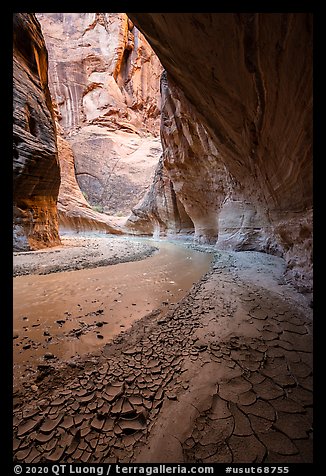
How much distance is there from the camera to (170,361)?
5.41 feet

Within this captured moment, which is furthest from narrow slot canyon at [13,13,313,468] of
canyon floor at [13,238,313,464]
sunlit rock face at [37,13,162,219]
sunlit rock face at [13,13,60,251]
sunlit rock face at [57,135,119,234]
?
sunlit rock face at [37,13,162,219]

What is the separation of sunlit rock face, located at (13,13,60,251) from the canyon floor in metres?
7.52

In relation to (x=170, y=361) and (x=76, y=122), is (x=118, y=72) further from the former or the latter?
(x=170, y=361)

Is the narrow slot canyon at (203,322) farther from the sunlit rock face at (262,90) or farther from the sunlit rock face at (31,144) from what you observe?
the sunlit rock face at (31,144)

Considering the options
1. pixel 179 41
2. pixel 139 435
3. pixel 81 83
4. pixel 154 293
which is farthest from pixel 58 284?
pixel 81 83

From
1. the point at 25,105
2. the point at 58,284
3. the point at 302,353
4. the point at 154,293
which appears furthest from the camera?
the point at 25,105

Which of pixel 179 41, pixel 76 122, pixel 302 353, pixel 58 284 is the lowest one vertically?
pixel 58 284

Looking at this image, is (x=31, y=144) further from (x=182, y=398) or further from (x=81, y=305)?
(x=182, y=398)

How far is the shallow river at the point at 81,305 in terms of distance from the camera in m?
1.94

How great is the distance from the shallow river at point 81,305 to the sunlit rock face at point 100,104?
20.6 meters

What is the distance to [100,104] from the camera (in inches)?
1128

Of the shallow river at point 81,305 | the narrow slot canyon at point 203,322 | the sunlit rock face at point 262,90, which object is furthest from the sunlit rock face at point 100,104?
the sunlit rock face at point 262,90

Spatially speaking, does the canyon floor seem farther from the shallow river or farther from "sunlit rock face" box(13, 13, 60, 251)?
"sunlit rock face" box(13, 13, 60, 251)

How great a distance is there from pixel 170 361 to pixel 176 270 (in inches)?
134
